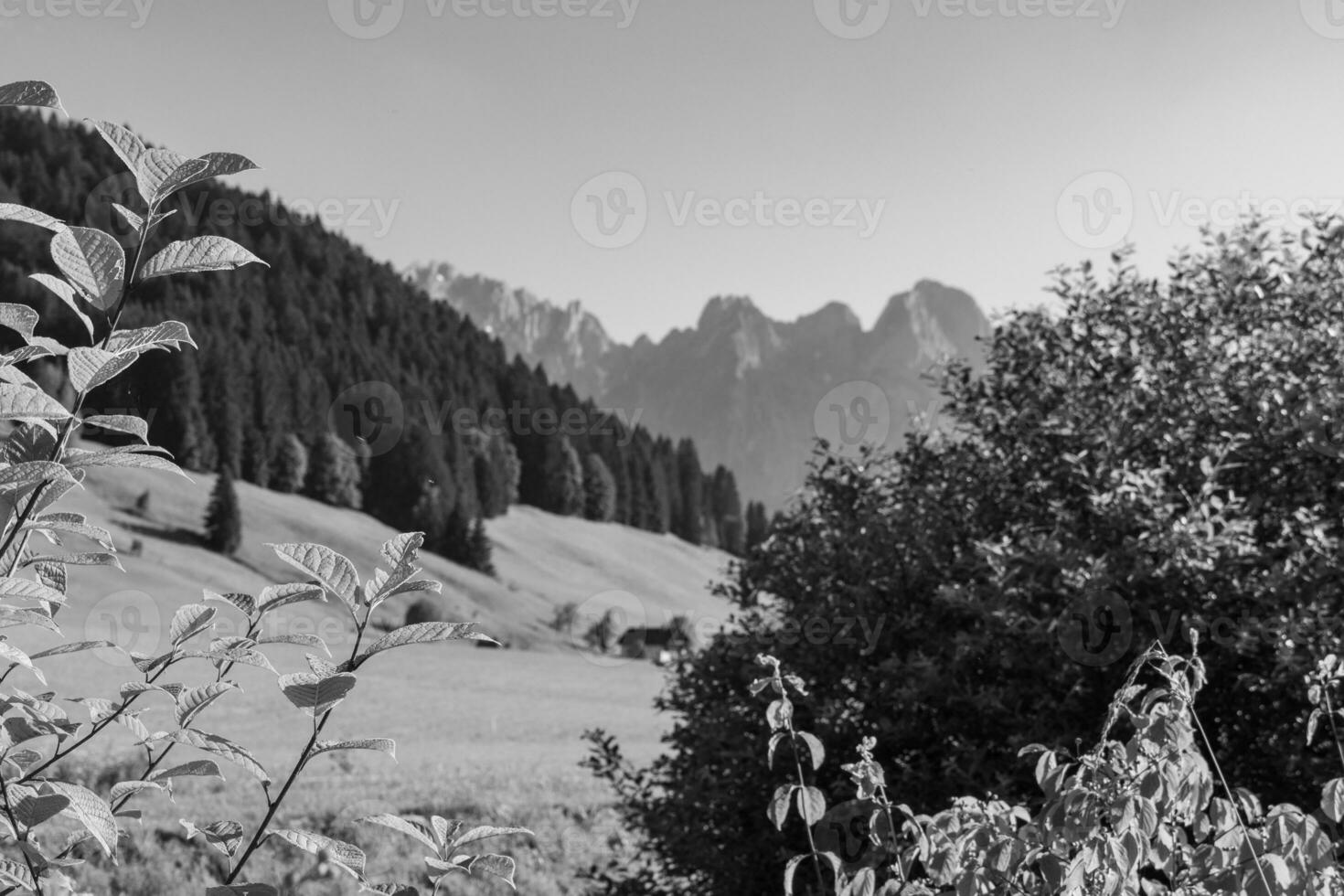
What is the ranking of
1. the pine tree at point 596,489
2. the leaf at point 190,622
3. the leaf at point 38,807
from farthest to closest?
the pine tree at point 596,489
the leaf at point 190,622
the leaf at point 38,807

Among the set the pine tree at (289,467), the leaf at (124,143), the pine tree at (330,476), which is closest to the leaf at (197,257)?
the leaf at (124,143)

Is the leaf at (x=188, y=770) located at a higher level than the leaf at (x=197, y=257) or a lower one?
lower

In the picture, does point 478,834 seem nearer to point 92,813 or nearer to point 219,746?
point 219,746

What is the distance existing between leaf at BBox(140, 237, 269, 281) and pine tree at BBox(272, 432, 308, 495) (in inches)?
3426

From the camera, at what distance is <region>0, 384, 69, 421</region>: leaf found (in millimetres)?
1245

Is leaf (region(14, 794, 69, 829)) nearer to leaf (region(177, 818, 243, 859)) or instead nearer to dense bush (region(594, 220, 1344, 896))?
leaf (region(177, 818, 243, 859))

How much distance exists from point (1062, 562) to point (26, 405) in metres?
6.57

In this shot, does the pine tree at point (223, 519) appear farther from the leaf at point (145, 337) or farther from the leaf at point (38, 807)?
the leaf at point (145, 337)

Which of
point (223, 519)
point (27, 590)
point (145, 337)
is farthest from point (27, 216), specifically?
point (223, 519)

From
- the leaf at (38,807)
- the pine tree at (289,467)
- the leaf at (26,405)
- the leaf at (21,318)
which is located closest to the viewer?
the leaf at (26,405)

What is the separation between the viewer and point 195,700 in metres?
1.67

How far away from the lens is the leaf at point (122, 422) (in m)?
1.53

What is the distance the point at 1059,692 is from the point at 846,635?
1534 mm

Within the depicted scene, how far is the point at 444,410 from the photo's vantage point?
317 ft
